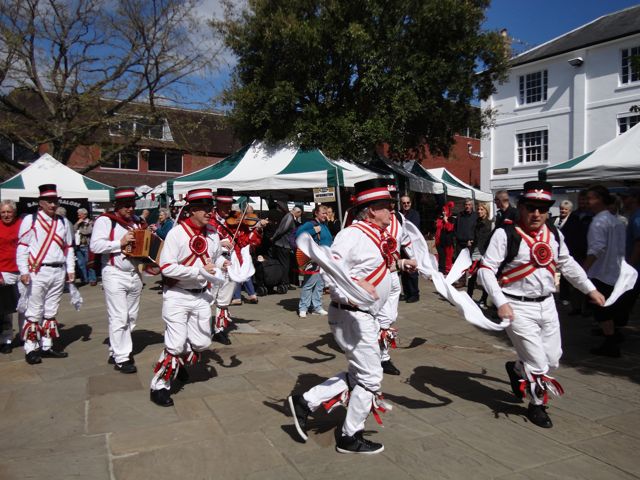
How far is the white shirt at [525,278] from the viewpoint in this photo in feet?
13.8

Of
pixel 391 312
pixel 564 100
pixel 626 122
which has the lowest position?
pixel 391 312

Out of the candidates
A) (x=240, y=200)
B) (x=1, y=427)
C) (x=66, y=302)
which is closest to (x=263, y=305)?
(x=66, y=302)

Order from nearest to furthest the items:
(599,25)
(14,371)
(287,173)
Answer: (14,371), (287,173), (599,25)

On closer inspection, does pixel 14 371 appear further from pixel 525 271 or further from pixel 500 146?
pixel 500 146

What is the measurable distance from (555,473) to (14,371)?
5580 millimetres

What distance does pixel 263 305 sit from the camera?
999 centimetres

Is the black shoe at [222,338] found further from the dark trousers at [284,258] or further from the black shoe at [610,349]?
the black shoe at [610,349]

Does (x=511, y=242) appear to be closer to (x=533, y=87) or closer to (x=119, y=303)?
(x=119, y=303)

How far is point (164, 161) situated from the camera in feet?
115

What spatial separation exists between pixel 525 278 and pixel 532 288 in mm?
96

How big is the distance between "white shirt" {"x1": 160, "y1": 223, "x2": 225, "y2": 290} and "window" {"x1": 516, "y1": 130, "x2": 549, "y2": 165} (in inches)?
988

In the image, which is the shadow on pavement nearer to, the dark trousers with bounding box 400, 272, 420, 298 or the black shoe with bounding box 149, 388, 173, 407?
the black shoe with bounding box 149, 388, 173, 407

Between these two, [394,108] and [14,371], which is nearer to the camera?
[14,371]

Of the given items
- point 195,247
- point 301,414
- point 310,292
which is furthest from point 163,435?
point 310,292
